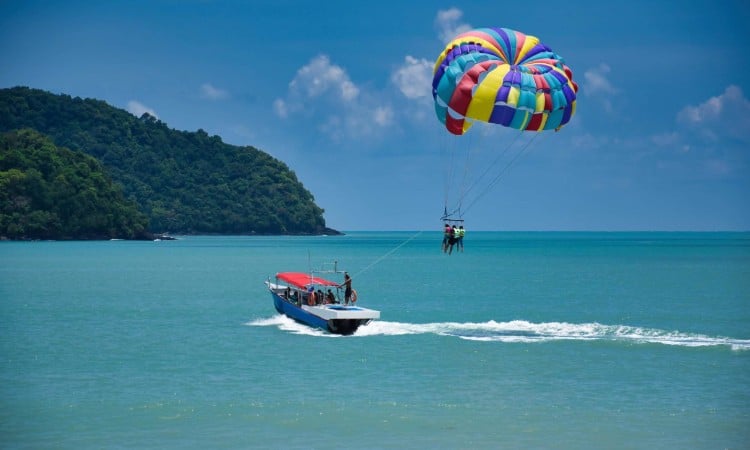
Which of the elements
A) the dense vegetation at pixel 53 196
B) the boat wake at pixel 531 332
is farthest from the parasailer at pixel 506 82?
the dense vegetation at pixel 53 196

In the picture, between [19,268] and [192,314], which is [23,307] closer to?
[192,314]

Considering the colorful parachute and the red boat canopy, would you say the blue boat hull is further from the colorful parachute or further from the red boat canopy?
the colorful parachute

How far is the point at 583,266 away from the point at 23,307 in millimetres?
66747

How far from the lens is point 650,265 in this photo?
103938 mm

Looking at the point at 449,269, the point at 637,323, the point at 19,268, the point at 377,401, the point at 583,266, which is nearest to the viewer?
the point at 377,401

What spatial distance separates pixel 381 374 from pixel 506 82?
1075 centimetres

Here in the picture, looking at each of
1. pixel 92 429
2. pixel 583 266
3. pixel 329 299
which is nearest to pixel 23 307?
pixel 329 299

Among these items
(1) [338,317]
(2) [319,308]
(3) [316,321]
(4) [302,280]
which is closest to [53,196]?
(4) [302,280]

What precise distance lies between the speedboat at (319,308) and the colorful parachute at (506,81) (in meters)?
9.16

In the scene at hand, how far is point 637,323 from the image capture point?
1783 inches

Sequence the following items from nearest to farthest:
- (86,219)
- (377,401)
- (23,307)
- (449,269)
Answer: (377,401) → (23,307) → (449,269) → (86,219)

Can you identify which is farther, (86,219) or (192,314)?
(86,219)

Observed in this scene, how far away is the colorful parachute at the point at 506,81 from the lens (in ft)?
106

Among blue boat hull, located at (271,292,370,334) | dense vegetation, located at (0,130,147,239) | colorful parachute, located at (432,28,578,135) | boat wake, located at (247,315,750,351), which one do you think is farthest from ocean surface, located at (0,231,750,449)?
dense vegetation, located at (0,130,147,239)
